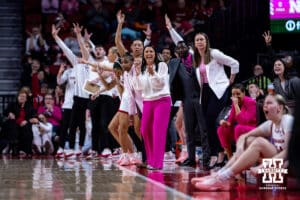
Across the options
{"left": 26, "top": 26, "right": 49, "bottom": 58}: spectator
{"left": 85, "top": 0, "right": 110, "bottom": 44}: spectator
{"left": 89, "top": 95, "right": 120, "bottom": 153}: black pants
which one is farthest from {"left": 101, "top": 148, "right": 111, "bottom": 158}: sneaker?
{"left": 85, "top": 0, "right": 110, "bottom": 44}: spectator

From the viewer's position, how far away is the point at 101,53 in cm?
1219

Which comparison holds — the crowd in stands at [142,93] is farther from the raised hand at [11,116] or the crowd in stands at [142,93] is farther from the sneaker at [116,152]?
the sneaker at [116,152]

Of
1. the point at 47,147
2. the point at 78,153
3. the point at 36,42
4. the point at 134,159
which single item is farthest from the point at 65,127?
the point at 36,42

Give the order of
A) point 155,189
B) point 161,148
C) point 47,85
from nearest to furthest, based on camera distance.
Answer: point 155,189 → point 161,148 → point 47,85

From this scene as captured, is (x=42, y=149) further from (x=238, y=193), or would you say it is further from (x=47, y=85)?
(x=238, y=193)

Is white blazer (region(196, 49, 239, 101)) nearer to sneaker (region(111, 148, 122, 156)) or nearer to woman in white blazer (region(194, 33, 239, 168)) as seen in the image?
woman in white blazer (region(194, 33, 239, 168))

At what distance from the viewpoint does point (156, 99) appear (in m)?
8.95

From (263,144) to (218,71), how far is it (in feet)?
11.1

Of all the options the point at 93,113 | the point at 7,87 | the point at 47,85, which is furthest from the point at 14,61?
the point at 93,113

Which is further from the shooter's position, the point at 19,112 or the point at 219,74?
the point at 19,112

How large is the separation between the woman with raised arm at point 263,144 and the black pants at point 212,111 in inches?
115

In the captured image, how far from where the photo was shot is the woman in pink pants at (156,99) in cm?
888

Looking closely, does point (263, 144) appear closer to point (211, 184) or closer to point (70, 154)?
point (211, 184)

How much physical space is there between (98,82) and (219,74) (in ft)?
11.7
